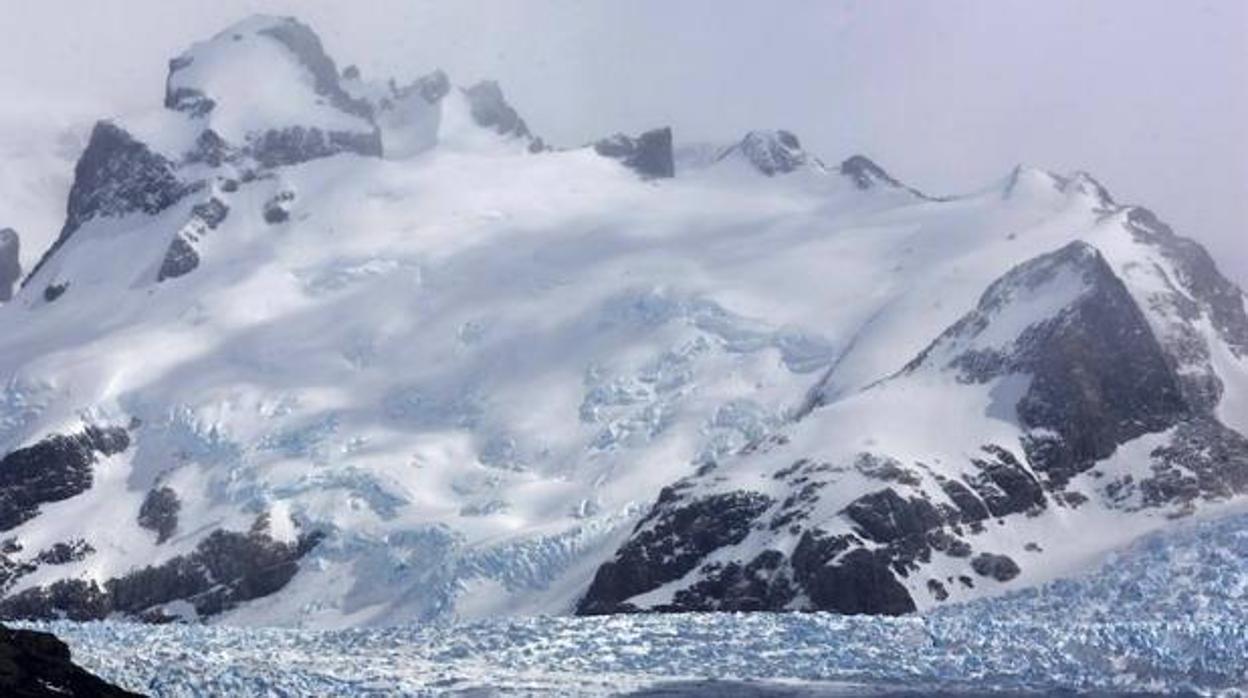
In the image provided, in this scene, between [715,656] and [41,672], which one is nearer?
[41,672]

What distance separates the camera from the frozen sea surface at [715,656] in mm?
119688

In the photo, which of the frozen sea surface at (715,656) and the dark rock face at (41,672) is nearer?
the dark rock face at (41,672)

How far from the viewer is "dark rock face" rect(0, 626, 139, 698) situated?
93.8 metres

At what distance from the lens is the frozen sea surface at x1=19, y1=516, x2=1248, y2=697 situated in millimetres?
119688

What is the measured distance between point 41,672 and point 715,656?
48.6 m

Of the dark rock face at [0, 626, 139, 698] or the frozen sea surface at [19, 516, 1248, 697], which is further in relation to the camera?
the frozen sea surface at [19, 516, 1248, 697]

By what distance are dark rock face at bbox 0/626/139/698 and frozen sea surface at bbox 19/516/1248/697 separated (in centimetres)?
946

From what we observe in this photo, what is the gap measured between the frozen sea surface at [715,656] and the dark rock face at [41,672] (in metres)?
9.46

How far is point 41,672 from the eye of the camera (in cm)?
9725

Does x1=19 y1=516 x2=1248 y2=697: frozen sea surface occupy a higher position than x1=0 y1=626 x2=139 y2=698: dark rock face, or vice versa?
x1=0 y1=626 x2=139 y2=698: dark rock face

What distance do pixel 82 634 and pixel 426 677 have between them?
3211cm

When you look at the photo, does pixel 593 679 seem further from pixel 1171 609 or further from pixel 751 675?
pixel 1171 609

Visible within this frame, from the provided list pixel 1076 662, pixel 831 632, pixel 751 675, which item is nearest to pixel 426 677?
pixel 751 675

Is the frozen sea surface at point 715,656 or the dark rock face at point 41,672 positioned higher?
the dark rock face at point 41,672
